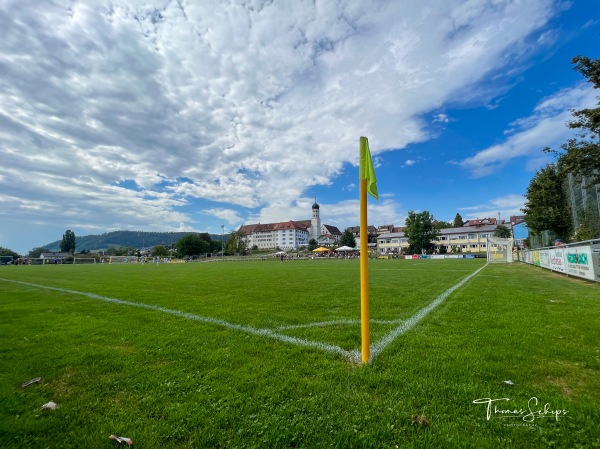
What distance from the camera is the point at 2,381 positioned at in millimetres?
3137

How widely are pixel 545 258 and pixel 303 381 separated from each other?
23.9 m

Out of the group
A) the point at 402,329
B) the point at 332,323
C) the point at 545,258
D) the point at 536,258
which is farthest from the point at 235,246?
the point at 402,329

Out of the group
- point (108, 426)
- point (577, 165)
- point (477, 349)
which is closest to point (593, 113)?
point (577, 165)

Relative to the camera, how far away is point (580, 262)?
12.8 m

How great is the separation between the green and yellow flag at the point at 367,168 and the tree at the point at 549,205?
3843 centimetres

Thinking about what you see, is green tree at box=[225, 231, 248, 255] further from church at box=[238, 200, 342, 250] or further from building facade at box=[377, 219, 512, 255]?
building facade at box=[377, 219, 512, 255]

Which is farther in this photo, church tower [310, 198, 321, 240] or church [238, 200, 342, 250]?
church tower [310, 198, 321, 240]

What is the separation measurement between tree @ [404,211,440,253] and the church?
7236 centimetres

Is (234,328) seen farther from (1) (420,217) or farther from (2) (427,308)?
(1) (420,217)

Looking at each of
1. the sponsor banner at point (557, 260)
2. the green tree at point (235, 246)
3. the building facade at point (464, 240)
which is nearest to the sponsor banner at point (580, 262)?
the sponsor banner at point (557, 260)

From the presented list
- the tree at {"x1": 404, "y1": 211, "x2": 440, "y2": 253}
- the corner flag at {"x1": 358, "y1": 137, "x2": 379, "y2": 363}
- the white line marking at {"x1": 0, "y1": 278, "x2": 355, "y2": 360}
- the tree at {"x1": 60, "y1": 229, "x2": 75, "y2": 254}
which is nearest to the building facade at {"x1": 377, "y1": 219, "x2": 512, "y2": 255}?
the tree at {"x1": 404, "y1": 211, "x2": 440, "y2": 253}

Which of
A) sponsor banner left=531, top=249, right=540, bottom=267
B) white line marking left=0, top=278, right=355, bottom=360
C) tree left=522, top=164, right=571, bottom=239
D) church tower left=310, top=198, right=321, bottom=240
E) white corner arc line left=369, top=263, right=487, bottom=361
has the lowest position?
white corner arc line left=369, top=263, right=487, bottom=361

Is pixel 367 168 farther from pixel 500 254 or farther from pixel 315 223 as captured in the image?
pixel 315 223

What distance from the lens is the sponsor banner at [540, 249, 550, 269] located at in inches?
752
